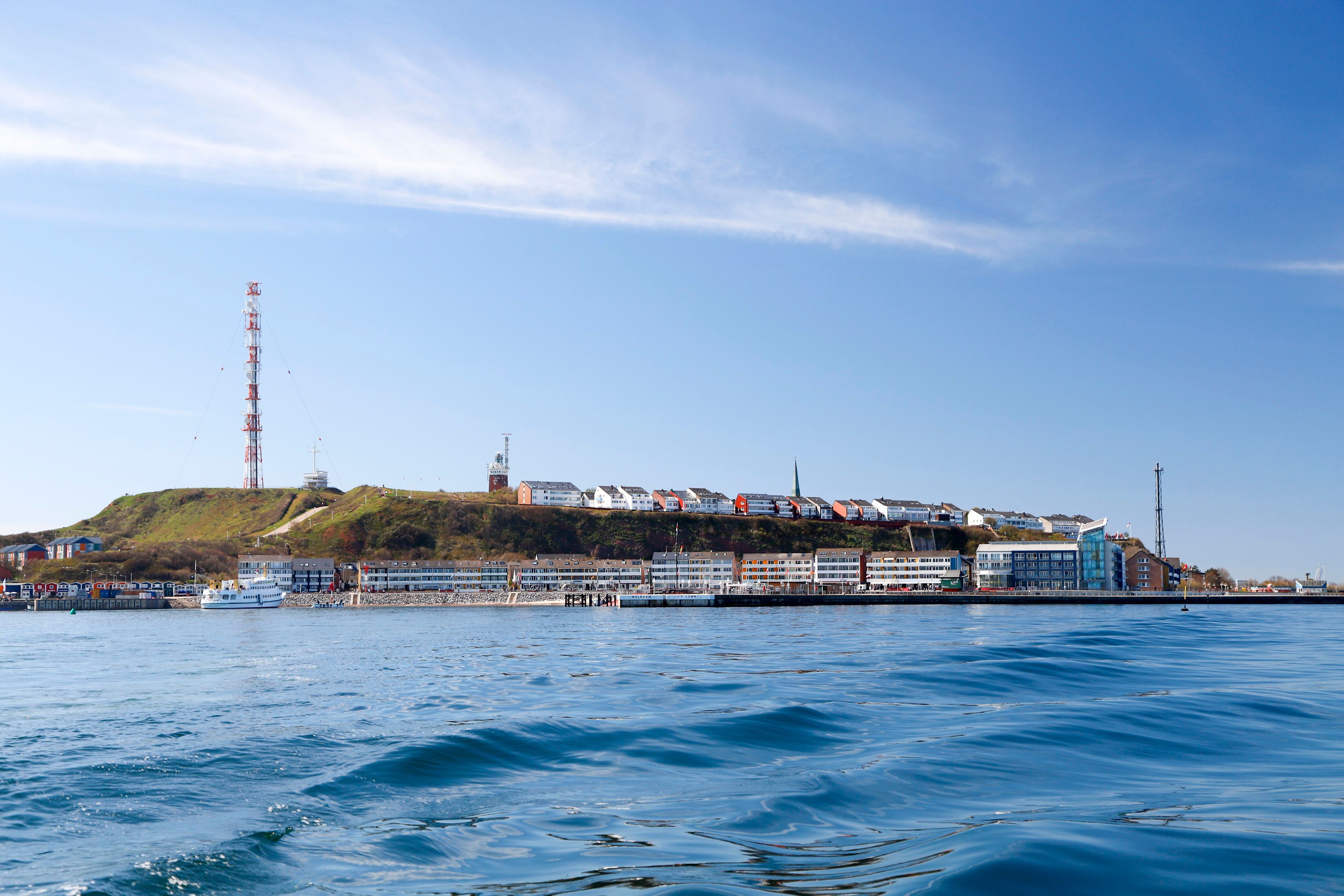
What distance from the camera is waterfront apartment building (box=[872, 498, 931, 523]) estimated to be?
18712 cm

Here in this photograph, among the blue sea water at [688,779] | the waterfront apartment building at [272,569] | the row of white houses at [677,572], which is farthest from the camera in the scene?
the row of white houses at [677,572]

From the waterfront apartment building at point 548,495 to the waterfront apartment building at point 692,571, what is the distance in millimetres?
31082

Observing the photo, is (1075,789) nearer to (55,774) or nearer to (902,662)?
(55,774)

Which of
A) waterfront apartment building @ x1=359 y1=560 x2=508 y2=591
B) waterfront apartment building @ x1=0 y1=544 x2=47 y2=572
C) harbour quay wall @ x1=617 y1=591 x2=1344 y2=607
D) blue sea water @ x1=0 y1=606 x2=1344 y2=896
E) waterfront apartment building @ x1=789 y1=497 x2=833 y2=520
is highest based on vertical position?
waterfront apartment building @ x1=789 y1=497 x2=833 y2=520

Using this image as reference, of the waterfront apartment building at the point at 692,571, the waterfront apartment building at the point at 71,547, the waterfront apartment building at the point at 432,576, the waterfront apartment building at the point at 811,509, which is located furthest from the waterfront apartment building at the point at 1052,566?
the waterfront apartment building at the point at 71,547

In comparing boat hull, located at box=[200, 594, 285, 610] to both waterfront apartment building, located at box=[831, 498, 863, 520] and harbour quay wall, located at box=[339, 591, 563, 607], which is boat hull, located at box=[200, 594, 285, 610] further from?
waterfront apartment building, located at box=[831, 498, 863, 520]

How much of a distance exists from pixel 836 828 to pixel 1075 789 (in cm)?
392

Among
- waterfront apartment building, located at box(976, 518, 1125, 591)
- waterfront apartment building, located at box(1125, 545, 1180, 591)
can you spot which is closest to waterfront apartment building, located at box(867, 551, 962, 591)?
waterfront apartment building, located at box(976, 518, 1125, 591)

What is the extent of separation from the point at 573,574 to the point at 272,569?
1788 inches

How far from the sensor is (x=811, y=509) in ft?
619

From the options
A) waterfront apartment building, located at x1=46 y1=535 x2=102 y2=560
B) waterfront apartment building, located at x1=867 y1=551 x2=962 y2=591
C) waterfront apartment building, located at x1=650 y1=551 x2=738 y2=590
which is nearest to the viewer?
waterfront apartment building, located at x1=867 y1=551 x2=962 y2=591

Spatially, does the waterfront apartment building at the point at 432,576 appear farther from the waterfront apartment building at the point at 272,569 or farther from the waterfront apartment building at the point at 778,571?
the waterfront apartment building at the point at 778,571

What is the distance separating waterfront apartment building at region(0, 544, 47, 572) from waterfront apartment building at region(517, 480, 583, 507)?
260 ft

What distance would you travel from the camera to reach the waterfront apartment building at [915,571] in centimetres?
14312
